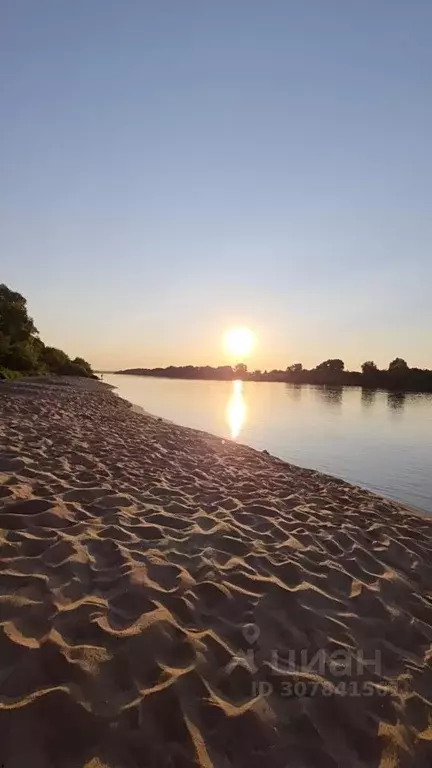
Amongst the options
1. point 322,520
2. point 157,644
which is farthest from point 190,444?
point 157,644

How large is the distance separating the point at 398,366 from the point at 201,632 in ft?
401

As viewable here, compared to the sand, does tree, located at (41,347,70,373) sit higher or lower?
higher

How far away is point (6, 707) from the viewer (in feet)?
8.86

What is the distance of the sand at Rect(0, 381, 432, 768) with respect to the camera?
Answer: 2.78m

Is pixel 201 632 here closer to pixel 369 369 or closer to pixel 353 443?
pixel 353 443

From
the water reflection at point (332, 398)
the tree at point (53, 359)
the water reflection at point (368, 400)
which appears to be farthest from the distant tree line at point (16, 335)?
the water reflection at point (368, 400)

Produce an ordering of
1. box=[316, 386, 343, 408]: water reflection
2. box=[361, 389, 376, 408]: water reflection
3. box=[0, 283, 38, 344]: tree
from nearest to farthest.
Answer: box=[0, 283, 38, 344]: tree
box=[361, 389, 376, 408]: water reflection
box=[316, 386, 343, 408]: water reflection

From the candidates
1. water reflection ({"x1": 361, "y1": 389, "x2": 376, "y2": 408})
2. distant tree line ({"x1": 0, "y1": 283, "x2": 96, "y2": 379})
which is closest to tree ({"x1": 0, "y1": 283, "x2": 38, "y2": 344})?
distant tree line ({"x1": 0, "y1": 283, "x2": 96, "y2": 379})

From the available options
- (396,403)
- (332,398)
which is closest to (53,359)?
(332,398)

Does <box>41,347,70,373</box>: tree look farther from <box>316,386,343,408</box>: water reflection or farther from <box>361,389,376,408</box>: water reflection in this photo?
<box>361,389,376,408</box>: water reflection

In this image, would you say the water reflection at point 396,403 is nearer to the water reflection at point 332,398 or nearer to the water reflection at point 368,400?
the water reflection at point 368,400

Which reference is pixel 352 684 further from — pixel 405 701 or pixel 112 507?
Answer: pixel 112 507

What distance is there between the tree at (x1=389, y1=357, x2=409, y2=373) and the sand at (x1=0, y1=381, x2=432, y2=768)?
114 m

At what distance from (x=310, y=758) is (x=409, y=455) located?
739 inches
